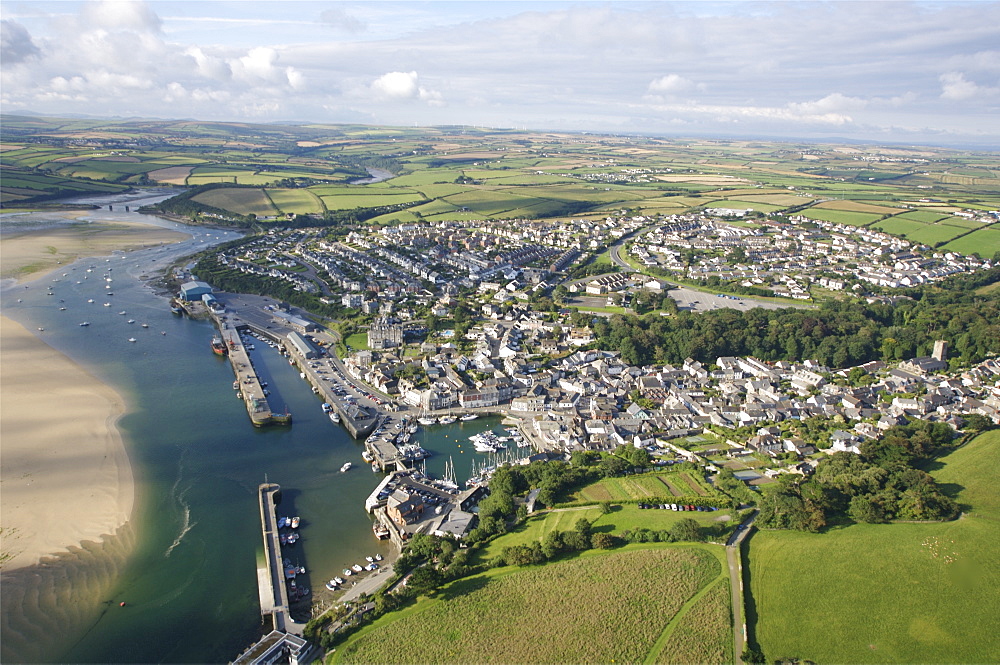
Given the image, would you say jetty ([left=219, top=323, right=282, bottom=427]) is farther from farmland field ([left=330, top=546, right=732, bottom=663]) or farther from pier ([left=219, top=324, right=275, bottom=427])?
farmland field ([left=330, top=546, right=732, bottom=663])

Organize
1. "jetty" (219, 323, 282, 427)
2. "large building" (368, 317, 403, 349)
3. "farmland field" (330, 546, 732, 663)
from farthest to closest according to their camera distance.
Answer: "large building" (368, 317, 403, 349)
"jetty" (219, 323, 282, 427)
"farmland field" (330, 546, 732, 663)

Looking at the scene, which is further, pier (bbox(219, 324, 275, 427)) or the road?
pier (bbox(219, 324, 275, 427))

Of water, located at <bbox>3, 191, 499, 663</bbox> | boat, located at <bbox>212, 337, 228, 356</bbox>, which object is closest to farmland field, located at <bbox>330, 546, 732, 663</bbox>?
water, located at <bbox>3, 191, 499, 663</bbox>

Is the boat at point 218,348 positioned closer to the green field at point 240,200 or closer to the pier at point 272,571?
the pier at point 272,571

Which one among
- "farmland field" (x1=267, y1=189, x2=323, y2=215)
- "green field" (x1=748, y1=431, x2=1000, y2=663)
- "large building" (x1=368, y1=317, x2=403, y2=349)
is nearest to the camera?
"green field" (x1=748, y1=431, x2=1000, y2=663)

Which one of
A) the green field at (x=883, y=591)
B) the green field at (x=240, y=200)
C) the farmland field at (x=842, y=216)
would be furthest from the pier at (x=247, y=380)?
the farmland field at (x=842, y=216)

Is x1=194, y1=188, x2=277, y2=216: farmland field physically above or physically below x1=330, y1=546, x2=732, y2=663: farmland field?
above
